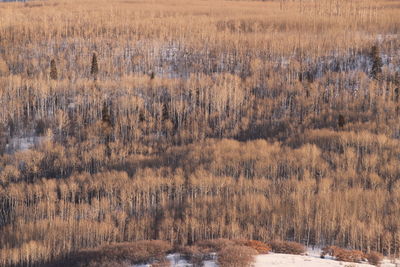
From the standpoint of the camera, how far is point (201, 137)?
134 meters

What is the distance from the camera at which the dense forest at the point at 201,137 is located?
8581cm

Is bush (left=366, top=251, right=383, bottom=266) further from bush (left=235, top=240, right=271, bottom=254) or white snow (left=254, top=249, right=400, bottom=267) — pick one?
bush (left=235, top=240, right=271, bottom=254)

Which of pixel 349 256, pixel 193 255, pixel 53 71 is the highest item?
pixel 53 71

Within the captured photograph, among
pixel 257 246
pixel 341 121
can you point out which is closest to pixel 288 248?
pixel 257 246

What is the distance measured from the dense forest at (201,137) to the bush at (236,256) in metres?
18.7

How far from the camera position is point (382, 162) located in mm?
105938

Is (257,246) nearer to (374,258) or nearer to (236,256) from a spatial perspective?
(236,256)

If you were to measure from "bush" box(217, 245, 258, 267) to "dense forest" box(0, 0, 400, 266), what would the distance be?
18.7m

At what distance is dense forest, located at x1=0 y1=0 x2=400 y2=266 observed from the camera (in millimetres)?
85812

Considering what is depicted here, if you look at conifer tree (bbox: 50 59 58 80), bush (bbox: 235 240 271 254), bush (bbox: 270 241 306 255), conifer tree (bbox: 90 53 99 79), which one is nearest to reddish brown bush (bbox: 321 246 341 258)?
bush (bbox: 270 241 306 255)

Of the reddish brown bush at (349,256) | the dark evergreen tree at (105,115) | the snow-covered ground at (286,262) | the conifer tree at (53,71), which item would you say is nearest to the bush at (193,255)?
the snow-covered ground at (286,262)

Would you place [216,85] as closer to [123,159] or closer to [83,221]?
[123,159]

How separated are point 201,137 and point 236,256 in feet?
254

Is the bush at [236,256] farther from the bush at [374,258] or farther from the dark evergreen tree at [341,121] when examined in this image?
the dark evergreen tree at [341,121]
